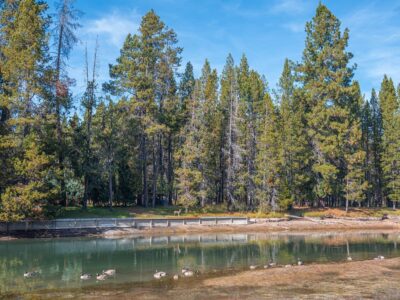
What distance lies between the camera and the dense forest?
144 feet

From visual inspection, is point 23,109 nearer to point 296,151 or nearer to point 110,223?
point 110,223

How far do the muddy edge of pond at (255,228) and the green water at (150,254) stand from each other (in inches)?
89.4

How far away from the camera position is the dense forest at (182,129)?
4388 centimetres

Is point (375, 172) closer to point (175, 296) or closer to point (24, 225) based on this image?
point (24, 225)

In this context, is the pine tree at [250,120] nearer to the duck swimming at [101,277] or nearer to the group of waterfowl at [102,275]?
the group of waterfowl at [102,275]

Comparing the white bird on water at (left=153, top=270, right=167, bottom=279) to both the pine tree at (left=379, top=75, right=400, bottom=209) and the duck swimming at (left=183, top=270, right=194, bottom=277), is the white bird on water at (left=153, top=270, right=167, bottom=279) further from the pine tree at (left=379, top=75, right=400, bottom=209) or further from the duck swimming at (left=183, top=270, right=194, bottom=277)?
the pine tree at (left=379, top=75, right=400, bottom=209)

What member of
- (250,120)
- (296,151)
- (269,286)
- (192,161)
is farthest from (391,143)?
(269,286)

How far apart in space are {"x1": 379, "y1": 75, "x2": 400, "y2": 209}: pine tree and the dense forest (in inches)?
8.1

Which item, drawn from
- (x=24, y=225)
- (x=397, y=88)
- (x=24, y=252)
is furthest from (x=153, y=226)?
(x=397, y=88)

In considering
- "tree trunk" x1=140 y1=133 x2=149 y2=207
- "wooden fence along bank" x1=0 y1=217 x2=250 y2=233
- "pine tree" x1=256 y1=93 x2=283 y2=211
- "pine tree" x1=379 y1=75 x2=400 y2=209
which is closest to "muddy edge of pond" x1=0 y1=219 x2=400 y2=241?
"wooden fence along bank" x1=0 y1=217 x2=250 y2=233

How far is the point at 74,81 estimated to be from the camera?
50.1 m

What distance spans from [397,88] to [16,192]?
65174 mm

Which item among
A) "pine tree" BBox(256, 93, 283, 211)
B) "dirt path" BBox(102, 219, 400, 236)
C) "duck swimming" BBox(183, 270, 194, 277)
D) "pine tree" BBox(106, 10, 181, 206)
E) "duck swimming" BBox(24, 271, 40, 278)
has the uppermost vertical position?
"pine tree" BBox(106, 10, 181, 206)

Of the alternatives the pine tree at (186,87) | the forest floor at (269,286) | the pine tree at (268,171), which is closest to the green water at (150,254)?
the forest floor at (269,286)
